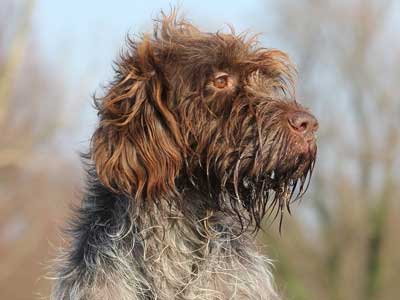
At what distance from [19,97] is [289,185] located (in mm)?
27583

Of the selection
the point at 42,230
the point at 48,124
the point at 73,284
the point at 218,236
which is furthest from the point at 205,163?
the point at 42,230

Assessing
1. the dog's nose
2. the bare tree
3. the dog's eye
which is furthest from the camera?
the bare tree

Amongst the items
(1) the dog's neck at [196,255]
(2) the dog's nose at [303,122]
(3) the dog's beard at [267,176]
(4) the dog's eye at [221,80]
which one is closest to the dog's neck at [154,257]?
(1) the dog's neck at [196,255]

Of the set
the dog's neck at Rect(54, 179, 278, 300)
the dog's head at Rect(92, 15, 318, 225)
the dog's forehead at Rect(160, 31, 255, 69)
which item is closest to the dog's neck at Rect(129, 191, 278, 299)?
the dog's neck at Rect(54, 179, 278, 300)

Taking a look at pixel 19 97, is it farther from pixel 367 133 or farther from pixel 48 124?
pixel 367 133

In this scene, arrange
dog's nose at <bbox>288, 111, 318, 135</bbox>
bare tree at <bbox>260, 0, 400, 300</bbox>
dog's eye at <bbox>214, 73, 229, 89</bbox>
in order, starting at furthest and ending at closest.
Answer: bare tree at <bbox>260, 0, 400, 300</bbox>, dog's eye at <bbox>214, 73, 229, 89</bbox>, dog's nose at <bbox>288, 111, 318, 135</bbox>

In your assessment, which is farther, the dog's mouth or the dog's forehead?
the dog's forehead

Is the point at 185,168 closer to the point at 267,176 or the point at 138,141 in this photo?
the point at 138,141

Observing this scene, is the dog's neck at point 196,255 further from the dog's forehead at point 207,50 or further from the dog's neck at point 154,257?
the dog's forehead at point 207,50

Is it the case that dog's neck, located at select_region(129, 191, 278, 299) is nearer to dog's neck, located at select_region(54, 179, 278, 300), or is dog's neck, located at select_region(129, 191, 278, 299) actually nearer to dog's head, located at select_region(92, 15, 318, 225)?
dog's neck, located at select_region(54, 179, 278, 300)

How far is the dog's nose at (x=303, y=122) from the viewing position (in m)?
5.48

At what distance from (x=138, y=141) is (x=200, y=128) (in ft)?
1.21

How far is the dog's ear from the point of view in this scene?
5547mm

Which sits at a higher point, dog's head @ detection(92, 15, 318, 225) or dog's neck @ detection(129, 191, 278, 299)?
dog's head @ detection(92, 15, 318, 225)
